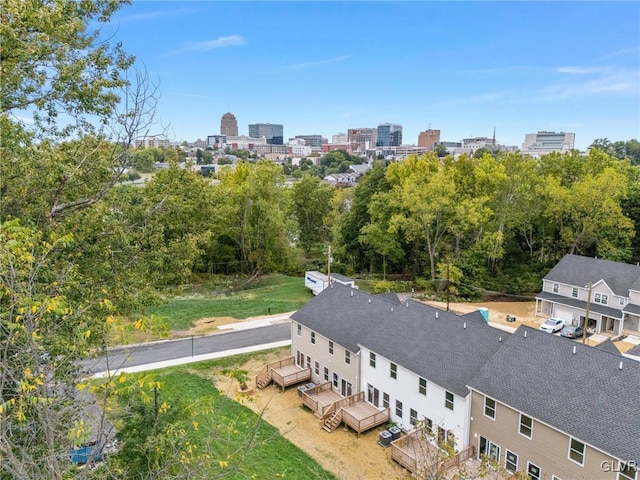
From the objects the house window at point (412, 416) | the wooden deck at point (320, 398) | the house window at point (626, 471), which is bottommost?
the wooden deck at point (320, 398)

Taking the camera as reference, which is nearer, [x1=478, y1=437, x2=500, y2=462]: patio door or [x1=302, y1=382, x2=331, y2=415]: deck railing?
[x1=478, y1=437, x2=500, y2=462]: patio door

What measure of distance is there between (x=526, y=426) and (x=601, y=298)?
22196 mm

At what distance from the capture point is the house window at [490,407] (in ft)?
53.0

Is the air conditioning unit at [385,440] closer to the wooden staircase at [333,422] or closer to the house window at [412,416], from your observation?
the house window at [412,416]

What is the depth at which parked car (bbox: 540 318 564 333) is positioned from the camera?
103 ft

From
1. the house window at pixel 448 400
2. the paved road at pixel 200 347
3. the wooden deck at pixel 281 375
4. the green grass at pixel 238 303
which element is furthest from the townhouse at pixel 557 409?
the green grass at pixel 238 303

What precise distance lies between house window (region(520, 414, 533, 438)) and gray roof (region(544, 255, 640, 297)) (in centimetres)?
2189

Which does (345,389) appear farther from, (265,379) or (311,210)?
(311,210)

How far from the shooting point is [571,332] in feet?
101

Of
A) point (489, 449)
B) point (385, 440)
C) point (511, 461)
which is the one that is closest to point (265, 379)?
point (385, 440)

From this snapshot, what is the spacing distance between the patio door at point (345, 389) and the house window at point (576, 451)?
9.97 meters

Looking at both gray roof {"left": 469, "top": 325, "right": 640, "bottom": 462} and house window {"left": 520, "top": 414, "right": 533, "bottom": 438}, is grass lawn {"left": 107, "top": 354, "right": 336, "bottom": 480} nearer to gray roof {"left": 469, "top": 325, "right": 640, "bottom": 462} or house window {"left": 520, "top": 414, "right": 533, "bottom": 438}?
house window {"left": 520, "top": 414, "right": 533, "bottom": 438}

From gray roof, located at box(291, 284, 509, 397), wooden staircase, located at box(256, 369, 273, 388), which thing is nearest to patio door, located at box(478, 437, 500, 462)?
gray roof, located at box(291, 284, 509, 397)

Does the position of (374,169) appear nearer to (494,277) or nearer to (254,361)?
(494,277)
